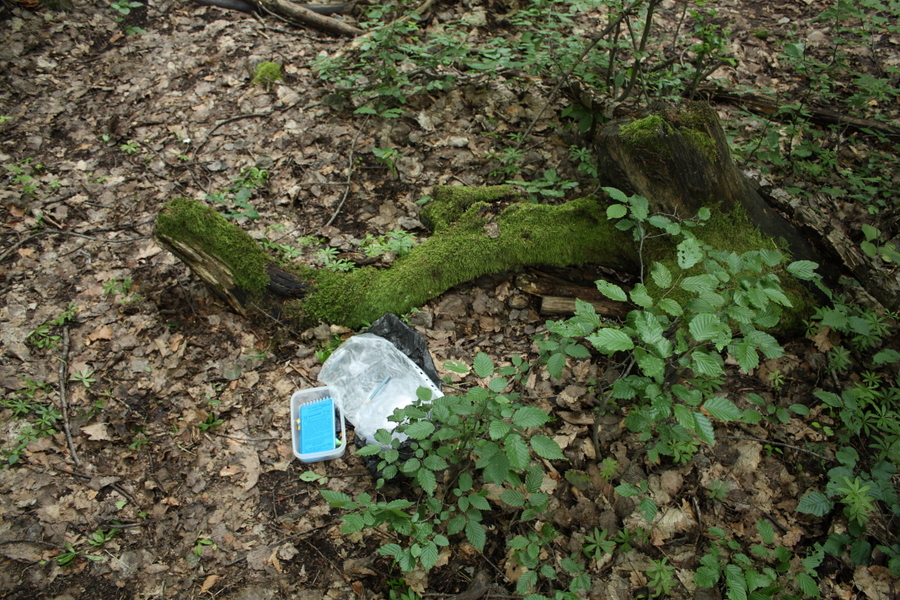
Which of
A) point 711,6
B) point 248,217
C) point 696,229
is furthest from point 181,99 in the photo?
point 711,6

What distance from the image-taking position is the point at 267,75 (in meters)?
5.32

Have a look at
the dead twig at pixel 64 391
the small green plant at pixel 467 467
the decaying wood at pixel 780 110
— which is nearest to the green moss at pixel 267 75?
the dead twig at pixel 64 391

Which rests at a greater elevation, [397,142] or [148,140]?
[397,142]

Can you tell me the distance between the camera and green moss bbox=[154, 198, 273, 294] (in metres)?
3.27

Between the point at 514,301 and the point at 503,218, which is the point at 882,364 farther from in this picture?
the point at 503,218

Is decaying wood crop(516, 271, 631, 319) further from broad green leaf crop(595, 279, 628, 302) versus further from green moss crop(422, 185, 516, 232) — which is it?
broad green leaf crop(595, 279, 628, 302)

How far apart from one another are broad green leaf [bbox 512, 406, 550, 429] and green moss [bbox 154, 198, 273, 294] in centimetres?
211

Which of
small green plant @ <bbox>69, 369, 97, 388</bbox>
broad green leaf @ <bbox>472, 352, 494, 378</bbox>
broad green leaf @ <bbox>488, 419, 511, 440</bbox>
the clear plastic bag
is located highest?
broad green leaf @ <bbox>472, 352, 494, 378</bbox>

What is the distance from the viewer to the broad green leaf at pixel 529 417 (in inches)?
79.6

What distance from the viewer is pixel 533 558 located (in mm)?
2186

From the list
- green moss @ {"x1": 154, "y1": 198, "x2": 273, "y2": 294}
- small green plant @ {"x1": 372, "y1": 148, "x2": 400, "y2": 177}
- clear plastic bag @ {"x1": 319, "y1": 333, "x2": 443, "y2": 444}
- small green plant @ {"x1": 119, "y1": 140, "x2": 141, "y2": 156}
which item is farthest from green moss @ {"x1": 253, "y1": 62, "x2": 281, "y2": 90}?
clear plastic bag @ {"x1": 319, "y1": 333, "x2": 443, "y2": 444}

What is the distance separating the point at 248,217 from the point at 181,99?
2252 mm

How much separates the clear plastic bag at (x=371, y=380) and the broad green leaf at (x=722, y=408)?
146cm

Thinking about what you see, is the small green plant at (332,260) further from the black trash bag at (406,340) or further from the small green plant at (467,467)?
the small green plant at (467,467)
